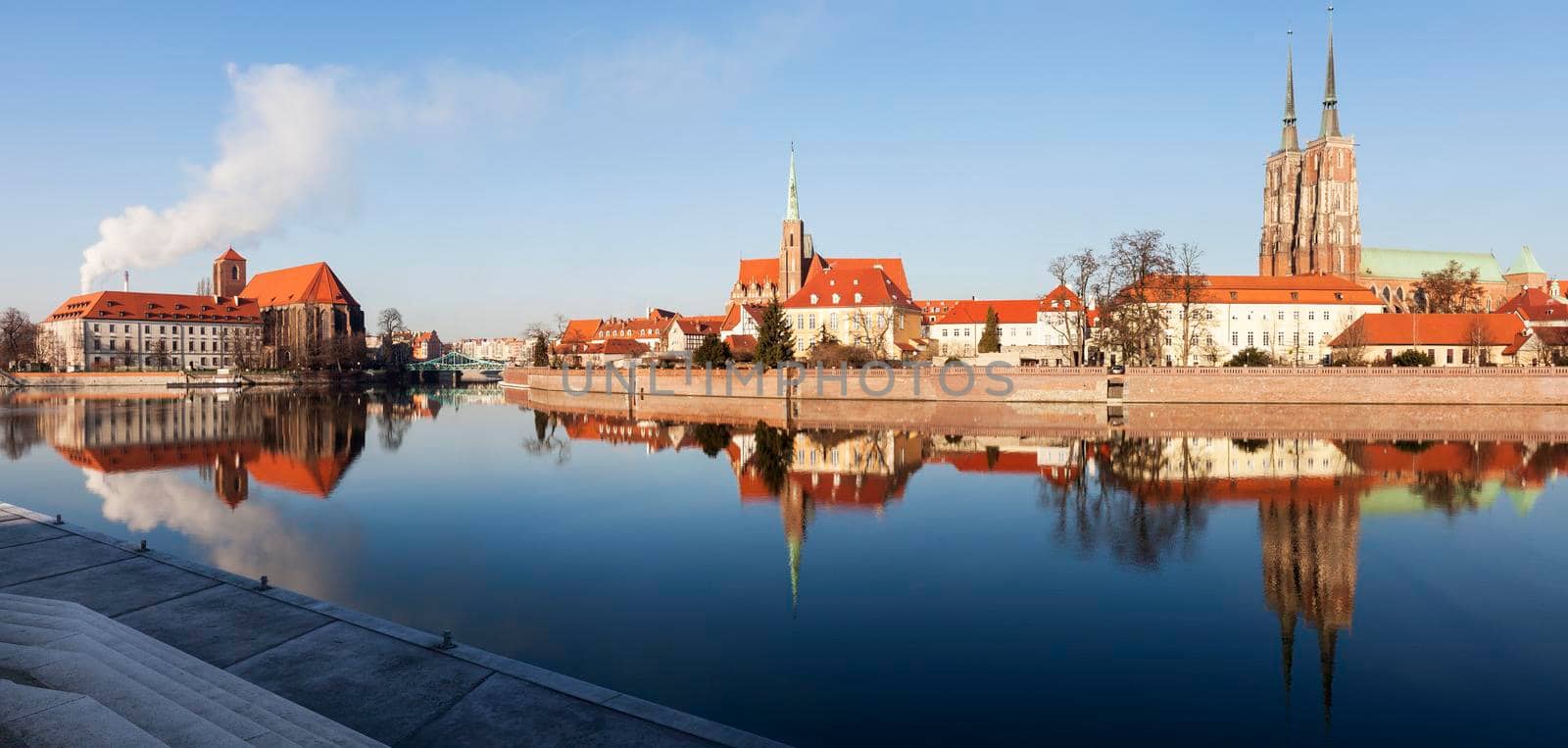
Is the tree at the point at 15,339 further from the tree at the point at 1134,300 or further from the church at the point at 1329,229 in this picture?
the church at the point at 1329,229

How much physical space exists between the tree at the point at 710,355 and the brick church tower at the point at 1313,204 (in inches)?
2383

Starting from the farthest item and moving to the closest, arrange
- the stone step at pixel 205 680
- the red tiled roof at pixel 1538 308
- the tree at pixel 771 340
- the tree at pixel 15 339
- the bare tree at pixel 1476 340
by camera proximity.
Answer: the tree at pixel 15 339 → the red tiled roof at pixel 1538 308 → the bare tree at pixel 1476 340 → the tree at pixel 771 340 → the stone step at pixel 205 680

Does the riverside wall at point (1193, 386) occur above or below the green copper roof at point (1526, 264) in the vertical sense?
below

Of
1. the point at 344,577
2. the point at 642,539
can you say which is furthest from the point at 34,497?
the point at 642,539

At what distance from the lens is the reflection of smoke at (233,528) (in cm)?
1404

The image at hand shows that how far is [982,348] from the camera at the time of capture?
68938mm

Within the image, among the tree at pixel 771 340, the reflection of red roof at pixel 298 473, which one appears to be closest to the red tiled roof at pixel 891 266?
the tree at pixel 771 340

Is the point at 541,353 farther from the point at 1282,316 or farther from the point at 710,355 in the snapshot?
the point at 1282,316

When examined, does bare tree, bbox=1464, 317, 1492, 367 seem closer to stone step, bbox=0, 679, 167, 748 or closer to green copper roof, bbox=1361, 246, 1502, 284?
green copper roof, bbox=1361, 246, 1502, 284

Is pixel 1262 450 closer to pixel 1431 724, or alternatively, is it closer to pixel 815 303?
pixel 1431 724

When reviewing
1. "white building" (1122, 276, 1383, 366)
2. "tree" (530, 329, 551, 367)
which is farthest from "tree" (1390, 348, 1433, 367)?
"tree" (530, 329, 551, 367)

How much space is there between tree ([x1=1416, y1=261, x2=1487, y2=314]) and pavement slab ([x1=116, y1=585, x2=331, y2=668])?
88.1 m

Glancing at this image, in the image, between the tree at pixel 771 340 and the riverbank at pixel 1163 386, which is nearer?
the riverbank at pixel 1163 386

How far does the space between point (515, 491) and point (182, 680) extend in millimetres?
16903
